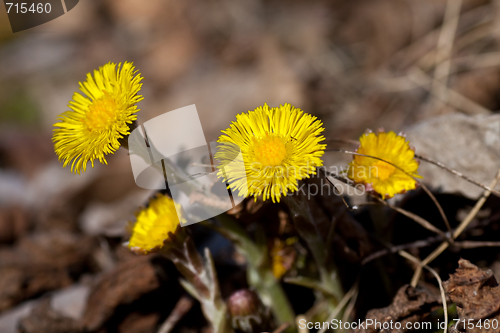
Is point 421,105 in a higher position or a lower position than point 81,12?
lower

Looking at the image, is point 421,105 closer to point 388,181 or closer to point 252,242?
point 388,181

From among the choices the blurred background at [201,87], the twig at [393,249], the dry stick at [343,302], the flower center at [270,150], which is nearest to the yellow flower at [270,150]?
the flower center at [270,150]

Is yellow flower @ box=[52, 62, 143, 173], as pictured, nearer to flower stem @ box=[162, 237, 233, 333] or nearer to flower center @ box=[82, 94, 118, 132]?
flower center @ box=[82, 94, 118, 132]

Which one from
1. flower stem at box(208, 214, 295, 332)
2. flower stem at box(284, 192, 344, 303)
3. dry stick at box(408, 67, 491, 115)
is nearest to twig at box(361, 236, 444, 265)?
flower stem at box(284, 192, 344, 303)

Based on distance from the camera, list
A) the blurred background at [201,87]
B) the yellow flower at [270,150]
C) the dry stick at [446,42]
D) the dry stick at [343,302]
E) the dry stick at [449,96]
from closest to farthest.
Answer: the yellow flower at [270,150]
the dry stick at [343,302]
the blurred background at [201,87]
the dry stick at [449,96]
the dry stick at [446,42]

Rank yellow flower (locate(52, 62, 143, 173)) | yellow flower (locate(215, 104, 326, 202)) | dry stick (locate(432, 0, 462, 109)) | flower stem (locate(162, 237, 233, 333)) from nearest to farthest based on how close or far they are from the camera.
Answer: yellow flower (locate(215, 104, 326, 202)) < yellow flower (locate(52, 62, 143, 173)) < flower stem (locate(162, 237, 233, 333)) < dry stick (locate(432, 0, 462, 109))

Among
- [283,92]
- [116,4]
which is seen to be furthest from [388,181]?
[116,4]

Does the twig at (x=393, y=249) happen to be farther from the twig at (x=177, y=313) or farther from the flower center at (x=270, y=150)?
the twig at (x=177, y=313)
